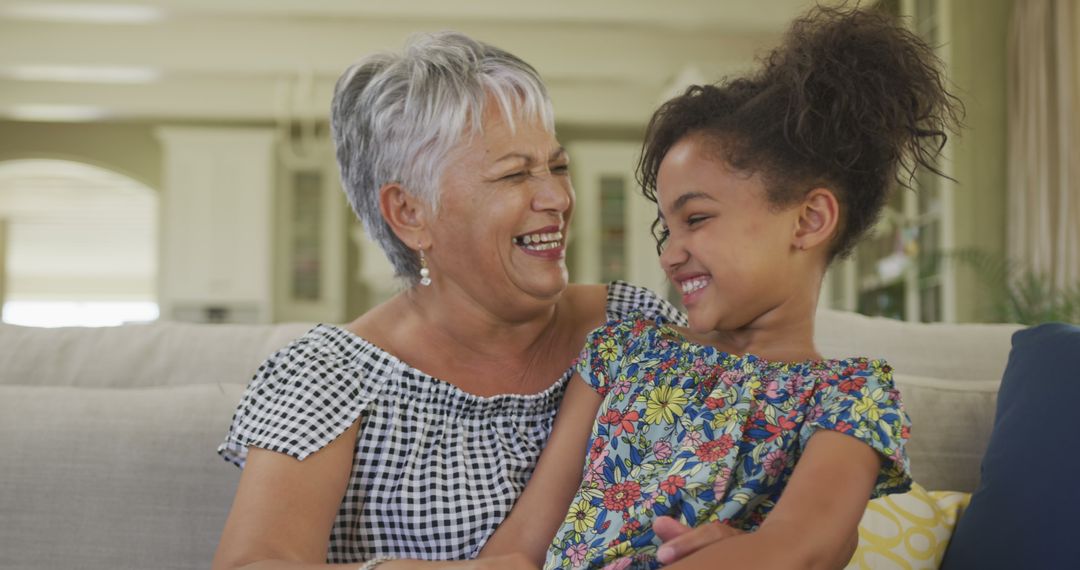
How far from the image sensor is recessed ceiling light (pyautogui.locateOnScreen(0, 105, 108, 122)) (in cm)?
805

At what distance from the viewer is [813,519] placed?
1032mm

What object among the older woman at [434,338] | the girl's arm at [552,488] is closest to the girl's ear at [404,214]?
the older woman at [434,338]

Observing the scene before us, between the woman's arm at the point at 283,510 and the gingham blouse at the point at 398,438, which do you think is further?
the gingham blouse at the point at 398,438

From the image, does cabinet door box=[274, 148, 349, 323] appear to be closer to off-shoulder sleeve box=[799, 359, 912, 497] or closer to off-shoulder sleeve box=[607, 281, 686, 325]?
off-shoulder sleeve box=[607, 281, 686, 325]

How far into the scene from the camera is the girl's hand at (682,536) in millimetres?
1047

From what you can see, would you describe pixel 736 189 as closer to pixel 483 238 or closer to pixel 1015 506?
pixel 483 238

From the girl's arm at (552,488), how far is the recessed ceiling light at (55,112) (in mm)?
7645

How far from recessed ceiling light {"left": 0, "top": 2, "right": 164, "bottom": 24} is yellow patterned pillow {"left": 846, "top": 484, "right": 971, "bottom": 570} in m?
6.06

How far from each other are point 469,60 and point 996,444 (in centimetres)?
94

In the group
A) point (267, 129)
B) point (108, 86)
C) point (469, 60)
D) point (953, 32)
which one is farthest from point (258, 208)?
point (469, 60)

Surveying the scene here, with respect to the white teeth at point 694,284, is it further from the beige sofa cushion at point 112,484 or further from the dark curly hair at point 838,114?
the beige sofa cushion at point 112,484

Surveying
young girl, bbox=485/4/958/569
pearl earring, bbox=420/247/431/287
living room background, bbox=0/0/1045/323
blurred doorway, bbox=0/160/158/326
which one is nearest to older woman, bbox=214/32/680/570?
pearl earring, bbox=420/247/431/287

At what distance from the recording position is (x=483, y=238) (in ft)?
5.07

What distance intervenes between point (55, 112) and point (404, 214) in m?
7.53
